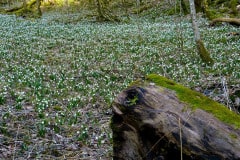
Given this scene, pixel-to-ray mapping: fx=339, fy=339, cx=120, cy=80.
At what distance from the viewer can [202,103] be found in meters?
4.51

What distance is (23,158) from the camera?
6.50 m

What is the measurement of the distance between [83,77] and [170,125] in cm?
897

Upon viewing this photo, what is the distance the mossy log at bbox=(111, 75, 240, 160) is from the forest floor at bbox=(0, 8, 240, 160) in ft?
6.09

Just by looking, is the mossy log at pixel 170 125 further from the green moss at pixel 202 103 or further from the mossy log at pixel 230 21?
the mossy log at pixel 230 21

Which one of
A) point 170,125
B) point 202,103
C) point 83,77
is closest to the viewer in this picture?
point 170,125

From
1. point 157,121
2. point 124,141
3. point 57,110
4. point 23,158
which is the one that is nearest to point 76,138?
point 23,158

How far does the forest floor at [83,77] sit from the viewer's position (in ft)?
24.4

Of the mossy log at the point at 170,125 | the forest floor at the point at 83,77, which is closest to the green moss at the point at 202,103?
the mossy log at the point at 170,125

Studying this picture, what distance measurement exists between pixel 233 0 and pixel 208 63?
18.0 meters

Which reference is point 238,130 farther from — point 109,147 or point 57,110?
point 57,110

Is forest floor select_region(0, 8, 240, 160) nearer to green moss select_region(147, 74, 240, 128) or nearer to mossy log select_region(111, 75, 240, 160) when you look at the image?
green moss select_region(147, 74, 240, 128)

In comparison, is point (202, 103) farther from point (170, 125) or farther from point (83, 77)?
point (83, 77)

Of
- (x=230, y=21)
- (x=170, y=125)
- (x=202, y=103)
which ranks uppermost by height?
(x=202, y=103)

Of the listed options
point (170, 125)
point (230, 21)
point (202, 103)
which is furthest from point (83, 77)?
point (230, 21)
